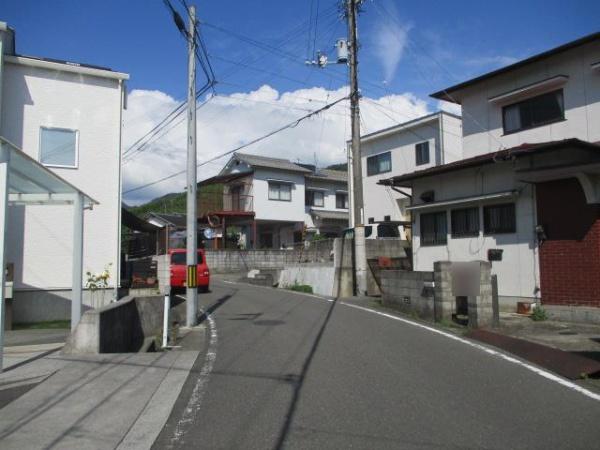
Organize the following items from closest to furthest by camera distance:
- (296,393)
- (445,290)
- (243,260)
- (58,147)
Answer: (296,393), (445,290), (58,147), (243,260)

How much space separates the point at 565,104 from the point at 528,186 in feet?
11.3

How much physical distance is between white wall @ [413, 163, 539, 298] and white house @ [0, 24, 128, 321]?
10.2 meters

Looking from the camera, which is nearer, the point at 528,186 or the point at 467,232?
the point at 528,186

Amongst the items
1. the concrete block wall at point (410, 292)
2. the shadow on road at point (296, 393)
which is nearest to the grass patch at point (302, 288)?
the concrete block wall at point (410, 292)

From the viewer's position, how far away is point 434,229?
57.3ft

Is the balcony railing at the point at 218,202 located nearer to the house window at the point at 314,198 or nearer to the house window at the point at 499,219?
the house window at the point at 314,198

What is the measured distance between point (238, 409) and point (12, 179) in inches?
253

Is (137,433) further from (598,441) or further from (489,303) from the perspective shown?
(489,303)

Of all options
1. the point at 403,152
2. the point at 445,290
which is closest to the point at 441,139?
the point at 403,152

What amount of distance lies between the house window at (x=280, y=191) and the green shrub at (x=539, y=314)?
24.3 meters

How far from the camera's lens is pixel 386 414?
5.25 m

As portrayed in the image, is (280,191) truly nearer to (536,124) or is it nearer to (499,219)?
(536,124)

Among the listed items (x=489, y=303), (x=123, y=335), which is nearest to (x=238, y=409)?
(x=123, y=335)

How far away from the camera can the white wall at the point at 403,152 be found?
26.0m
